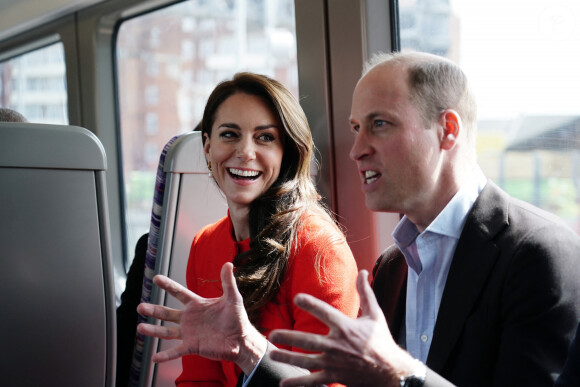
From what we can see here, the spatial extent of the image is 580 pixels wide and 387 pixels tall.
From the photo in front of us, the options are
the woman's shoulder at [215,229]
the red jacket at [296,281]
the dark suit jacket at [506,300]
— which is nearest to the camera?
the dark suit jacket at [506,300]

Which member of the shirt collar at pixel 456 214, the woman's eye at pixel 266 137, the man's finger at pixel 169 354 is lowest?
the man's finger at pixel 169 354

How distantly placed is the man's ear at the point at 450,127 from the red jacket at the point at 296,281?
1.67 feet

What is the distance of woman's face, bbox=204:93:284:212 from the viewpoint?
210cm

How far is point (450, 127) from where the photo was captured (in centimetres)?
152

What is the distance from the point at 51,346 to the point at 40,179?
55 cm

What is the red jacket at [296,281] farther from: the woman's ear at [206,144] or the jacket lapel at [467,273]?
the jacket lapel at [467,273]

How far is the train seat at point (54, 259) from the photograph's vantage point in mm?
2021

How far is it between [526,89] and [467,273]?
85cm

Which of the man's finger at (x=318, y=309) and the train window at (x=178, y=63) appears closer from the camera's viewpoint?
the man's finger at (x=318, y=309)

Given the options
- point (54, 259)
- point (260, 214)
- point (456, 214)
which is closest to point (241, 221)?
point (260, 214)

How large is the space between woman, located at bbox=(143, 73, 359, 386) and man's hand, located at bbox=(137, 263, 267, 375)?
1.48 ft

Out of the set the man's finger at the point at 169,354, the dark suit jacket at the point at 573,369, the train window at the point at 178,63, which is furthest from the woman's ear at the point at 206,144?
the dark suit jacket at the point at 573,369

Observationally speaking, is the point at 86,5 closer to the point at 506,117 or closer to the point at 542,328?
the point at 506,117

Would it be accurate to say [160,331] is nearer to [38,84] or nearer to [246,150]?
[246,150]
